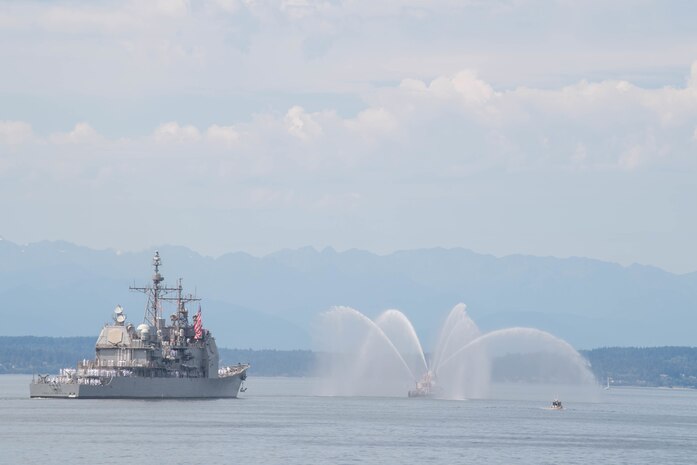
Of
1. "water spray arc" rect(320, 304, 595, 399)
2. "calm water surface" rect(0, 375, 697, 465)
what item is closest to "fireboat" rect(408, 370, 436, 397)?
"water spray arc" rect(320, 304, 595, 399)

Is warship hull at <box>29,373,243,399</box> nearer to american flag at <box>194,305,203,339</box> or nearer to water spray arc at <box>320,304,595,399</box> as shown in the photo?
american flag at <box>194,305,203,339</box>

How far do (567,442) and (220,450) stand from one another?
86.9 feet

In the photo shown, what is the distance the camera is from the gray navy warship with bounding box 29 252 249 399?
137m

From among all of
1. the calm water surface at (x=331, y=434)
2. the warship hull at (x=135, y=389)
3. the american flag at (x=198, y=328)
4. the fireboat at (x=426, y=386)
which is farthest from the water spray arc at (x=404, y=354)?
the warship hull at (x=135, y=389)

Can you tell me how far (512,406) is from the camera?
5994 inches

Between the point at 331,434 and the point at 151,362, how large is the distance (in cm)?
3945

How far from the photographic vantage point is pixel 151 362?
137 meters

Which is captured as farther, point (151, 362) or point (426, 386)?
point (426, 386)

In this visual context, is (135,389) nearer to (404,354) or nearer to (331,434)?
(404,354)

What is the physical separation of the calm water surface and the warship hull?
1219mm

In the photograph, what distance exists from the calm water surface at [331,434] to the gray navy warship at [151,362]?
1736mm

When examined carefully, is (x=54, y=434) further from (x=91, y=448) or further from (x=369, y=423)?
(x=369, y=423)

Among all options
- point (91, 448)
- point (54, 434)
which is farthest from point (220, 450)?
point (54, 434)

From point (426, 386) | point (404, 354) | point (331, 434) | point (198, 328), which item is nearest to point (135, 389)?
point (198, 328)
